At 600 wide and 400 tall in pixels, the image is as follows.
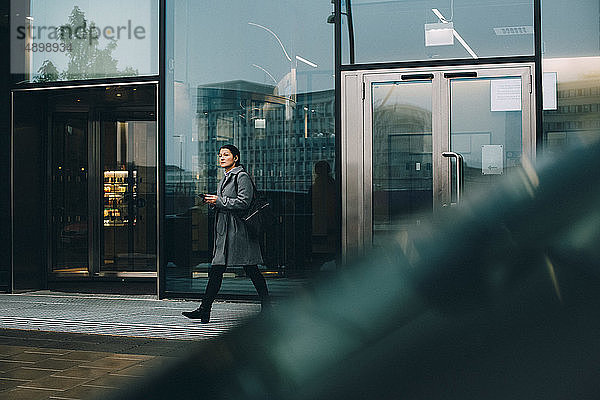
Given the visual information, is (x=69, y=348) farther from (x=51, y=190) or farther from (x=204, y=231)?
(x=51, y=190)

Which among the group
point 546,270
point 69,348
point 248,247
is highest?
point 546,270

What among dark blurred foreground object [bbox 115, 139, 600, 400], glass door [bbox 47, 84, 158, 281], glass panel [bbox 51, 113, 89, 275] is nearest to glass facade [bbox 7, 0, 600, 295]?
glass panel [bbox 51, 113, 89, 275]

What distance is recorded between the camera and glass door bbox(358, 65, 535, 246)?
312 inches

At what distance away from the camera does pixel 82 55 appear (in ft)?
31.0

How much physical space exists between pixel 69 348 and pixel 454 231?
20.0 feet

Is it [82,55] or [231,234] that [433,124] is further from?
[82,55]

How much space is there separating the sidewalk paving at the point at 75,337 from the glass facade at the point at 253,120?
0.94m

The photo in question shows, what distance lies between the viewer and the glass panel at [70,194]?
10.5 metres

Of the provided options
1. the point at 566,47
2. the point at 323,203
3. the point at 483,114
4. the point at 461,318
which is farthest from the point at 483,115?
the point at 461,318

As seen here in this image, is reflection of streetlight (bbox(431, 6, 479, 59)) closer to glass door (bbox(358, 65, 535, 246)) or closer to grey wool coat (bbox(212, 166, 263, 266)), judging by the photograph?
glass door (bbox(358, 65, 535, 246))

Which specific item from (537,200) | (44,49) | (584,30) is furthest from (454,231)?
(44,49)

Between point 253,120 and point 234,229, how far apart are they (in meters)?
1.85

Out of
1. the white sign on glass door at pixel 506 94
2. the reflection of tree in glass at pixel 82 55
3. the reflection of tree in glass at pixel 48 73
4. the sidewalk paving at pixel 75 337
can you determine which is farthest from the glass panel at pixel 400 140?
the reflection of tree in glass at pixel 48 73

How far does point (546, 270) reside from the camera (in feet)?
1.19
